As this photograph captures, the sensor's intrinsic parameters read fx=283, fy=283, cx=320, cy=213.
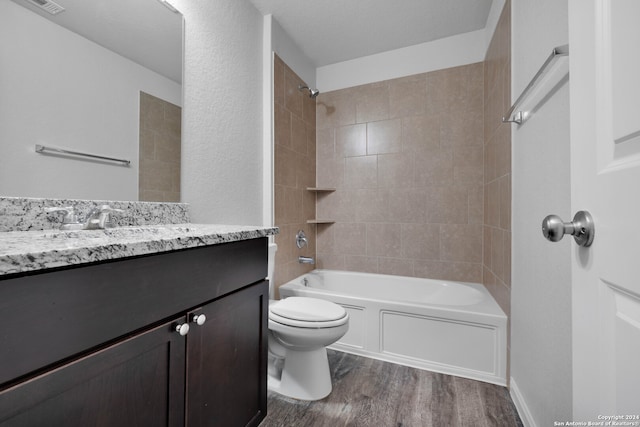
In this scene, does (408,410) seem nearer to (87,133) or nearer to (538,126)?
(538,126)

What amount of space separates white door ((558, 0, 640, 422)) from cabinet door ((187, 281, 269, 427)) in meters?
0.86

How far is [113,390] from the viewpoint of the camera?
603mm

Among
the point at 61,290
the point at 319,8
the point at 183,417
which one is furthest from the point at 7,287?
the point at 319,8

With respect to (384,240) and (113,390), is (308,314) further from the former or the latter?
(384,240)

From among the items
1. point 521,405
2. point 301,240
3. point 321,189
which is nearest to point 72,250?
point 521,405

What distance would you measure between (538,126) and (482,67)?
4.42 feet

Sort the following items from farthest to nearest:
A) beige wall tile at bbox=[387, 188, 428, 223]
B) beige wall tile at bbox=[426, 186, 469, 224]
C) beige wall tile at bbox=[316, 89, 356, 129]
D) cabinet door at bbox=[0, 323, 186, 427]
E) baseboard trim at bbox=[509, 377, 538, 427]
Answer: beige wall tile at bbox=[316, 89, 356, 129]
beige wall tile at bbox=[387, 188, 428, 223]
beige wall tile at bbox=[426, 186, 469, 224]
baseboard trim at bbox=[509, 377, 538, 427]
cabinet door at bbox=[0, 323, 186, 427]

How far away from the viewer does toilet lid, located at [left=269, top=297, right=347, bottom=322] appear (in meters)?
1.41

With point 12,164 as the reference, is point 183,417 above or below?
below

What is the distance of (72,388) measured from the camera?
0.54 metres

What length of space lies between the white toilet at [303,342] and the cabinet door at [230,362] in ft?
1.07

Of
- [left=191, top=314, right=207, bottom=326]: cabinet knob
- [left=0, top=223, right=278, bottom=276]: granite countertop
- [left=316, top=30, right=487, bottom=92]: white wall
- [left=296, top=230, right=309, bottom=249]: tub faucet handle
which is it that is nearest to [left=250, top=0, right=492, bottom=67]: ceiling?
[left=316, top=30, right=487, bottom=92]: white wall

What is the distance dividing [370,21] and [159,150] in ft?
5.82

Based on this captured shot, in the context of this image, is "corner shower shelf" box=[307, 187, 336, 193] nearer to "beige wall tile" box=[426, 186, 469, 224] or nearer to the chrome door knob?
"beige wall tile" box=[426, 186, 469, 224]
